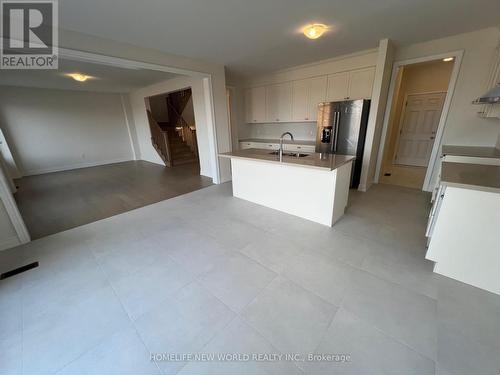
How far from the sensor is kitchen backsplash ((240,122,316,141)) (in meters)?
5.22

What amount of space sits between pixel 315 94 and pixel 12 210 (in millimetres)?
5417

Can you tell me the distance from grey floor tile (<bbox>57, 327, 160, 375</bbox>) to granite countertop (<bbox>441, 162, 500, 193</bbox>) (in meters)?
2.56

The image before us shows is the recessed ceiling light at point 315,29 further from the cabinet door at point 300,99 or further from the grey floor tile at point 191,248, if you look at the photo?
the grey floor tile at point 191,248

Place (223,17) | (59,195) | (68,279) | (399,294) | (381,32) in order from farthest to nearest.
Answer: (59,195) → (381,32) → (223,17) → (68,279) → (399,294)

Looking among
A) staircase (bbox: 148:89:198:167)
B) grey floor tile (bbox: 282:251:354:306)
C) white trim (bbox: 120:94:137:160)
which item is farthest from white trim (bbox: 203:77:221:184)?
A: white trim (bbox: 120:94:137:160)

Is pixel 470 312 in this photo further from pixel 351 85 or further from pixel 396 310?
pixel 351 85

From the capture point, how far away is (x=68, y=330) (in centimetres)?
Answer: 145

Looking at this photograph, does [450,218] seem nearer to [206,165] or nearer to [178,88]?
[206,165]

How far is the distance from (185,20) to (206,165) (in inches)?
130

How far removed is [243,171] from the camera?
11.6 feet

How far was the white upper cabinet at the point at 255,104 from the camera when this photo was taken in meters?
5.52

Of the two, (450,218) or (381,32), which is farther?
(381,32)

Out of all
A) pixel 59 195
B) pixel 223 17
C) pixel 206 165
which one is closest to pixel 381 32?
pixel 223 17

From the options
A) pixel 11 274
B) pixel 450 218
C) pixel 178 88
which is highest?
pixel 178 88
